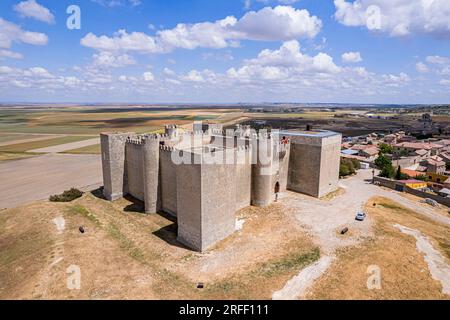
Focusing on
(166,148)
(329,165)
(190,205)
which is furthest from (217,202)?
(329,165)

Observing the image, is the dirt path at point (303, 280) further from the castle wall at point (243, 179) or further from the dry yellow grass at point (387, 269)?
the castle wall at point (243, 179)

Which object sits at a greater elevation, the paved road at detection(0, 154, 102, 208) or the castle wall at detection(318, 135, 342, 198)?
the castle wall at detection(318, 135, 342, 198)

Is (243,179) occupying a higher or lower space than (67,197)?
higher

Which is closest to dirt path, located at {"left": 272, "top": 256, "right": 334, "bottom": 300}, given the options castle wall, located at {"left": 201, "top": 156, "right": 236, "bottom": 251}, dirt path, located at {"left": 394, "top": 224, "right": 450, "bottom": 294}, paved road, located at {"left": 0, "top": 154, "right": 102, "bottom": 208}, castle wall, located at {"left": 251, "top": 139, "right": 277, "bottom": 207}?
dirt path, located at {"left": 394, "top": 224, "right": 450, "bottom": 294}

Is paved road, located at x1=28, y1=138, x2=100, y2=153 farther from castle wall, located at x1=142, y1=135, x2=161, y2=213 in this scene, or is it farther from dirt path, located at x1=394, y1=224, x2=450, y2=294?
dirt path, located at x1=394, y1=224, x2=450, y2=294

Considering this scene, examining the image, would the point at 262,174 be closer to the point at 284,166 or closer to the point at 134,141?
the point at 284,166
